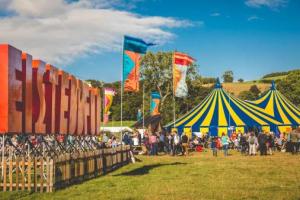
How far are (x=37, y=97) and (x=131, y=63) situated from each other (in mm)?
6763

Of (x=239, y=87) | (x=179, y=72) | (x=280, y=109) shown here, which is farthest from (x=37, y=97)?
(x=239, y=87)

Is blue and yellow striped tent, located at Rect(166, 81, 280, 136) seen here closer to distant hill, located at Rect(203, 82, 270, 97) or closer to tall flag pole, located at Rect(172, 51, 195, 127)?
tall flag pole, located at Rect(172, 51, 195, 127)

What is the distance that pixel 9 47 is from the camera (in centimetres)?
1126

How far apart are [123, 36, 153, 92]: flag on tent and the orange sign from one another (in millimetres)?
1826

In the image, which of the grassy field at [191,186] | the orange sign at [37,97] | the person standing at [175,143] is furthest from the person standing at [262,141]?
the orange sign at [37,97]

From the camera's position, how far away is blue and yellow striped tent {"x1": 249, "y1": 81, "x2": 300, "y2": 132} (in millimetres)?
34156

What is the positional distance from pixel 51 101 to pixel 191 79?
61.2 m

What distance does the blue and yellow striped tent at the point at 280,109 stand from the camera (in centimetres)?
3416

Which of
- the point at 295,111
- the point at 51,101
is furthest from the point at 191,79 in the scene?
the point at 51,101

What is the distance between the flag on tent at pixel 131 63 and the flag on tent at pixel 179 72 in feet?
22.8

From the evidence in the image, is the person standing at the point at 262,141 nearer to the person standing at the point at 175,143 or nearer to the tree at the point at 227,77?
the person standing at the point at 175,143

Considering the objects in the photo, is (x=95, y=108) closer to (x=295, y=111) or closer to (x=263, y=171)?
(x=263, y=171)

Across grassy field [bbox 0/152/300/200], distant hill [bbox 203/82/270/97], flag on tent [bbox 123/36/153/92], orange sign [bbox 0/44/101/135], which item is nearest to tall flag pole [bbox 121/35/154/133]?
flag on tent [bbox 123/36/153/92]

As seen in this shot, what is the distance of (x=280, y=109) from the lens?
117 feet
